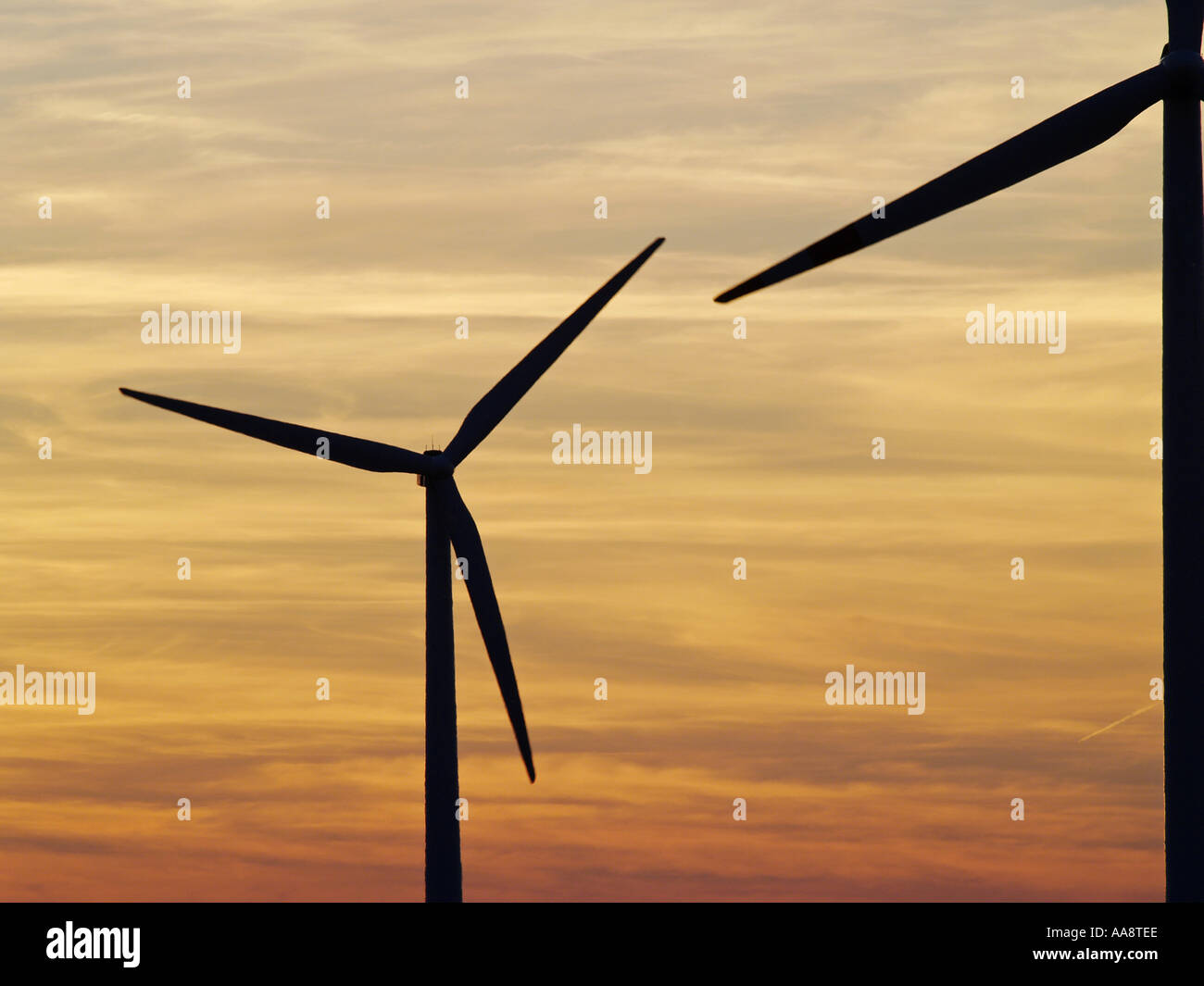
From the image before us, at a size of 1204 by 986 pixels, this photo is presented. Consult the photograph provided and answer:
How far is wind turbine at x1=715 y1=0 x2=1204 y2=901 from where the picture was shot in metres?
36.5

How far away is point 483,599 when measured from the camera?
57.5 metres

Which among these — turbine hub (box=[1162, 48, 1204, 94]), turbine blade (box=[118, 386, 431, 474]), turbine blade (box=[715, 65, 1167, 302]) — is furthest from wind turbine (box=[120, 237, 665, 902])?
turbine hub (box=[1162, 48, 1204, 94])

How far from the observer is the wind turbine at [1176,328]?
120 feet

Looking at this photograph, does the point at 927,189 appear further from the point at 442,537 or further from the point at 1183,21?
the point at 442,537

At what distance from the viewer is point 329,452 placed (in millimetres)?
56938

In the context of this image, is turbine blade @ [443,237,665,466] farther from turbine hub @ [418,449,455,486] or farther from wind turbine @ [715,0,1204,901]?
wind turbine @ [715,0,1204,901]

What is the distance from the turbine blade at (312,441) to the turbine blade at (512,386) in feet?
5.41

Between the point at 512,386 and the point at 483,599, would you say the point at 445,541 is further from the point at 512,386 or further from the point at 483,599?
→ the point at 512,386

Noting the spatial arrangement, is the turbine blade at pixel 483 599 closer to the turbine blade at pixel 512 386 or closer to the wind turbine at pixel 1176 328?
the turbine blade at pixel 512 386

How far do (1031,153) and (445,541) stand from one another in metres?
24.5
